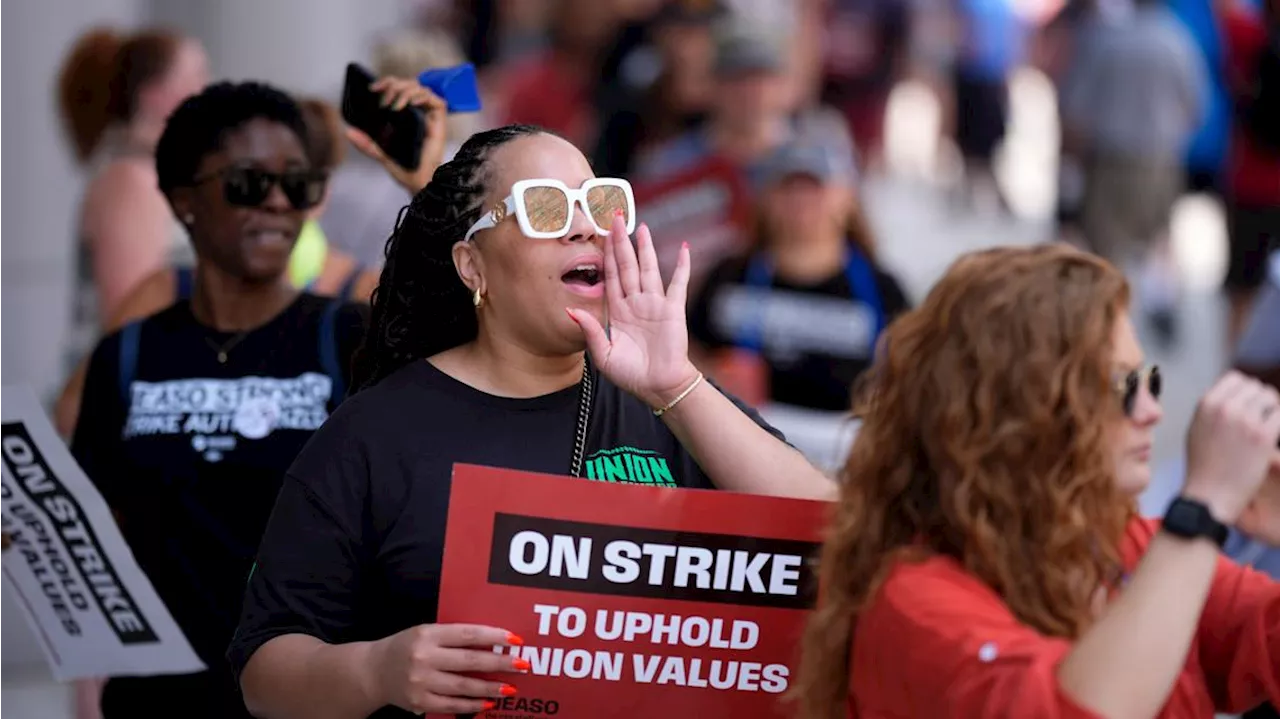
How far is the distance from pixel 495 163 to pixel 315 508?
68cm

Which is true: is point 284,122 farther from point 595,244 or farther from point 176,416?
point 595,244

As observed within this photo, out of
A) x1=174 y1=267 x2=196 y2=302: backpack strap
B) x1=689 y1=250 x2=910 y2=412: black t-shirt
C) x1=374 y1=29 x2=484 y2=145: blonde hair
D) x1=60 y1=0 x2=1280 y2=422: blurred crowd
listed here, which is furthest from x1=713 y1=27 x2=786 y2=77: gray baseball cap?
x1=174 y1=267 x2=196 y2=302: backpack strap

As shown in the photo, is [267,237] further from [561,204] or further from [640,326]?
[640,326]

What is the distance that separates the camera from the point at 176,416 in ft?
15.3

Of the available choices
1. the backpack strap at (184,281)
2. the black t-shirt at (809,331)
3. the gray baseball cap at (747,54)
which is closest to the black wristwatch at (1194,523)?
the backpack strap at (184,281)

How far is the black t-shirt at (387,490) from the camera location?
3.54m

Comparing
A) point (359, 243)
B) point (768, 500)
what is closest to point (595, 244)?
point (768, 500)

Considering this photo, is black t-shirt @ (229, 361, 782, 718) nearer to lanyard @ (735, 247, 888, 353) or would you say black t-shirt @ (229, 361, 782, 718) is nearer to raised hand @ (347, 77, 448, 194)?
raised hand @ (347, 77, 448, 194)

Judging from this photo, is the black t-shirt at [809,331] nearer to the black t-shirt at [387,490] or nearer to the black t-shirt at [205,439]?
the black t-shirt at [205,439]

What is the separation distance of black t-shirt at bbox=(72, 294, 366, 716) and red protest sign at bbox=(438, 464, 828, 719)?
111cm

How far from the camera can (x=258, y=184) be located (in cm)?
488

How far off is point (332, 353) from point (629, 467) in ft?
3.50

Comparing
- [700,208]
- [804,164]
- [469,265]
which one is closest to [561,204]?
[469,265]

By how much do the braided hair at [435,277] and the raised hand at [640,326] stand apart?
0.97ft
